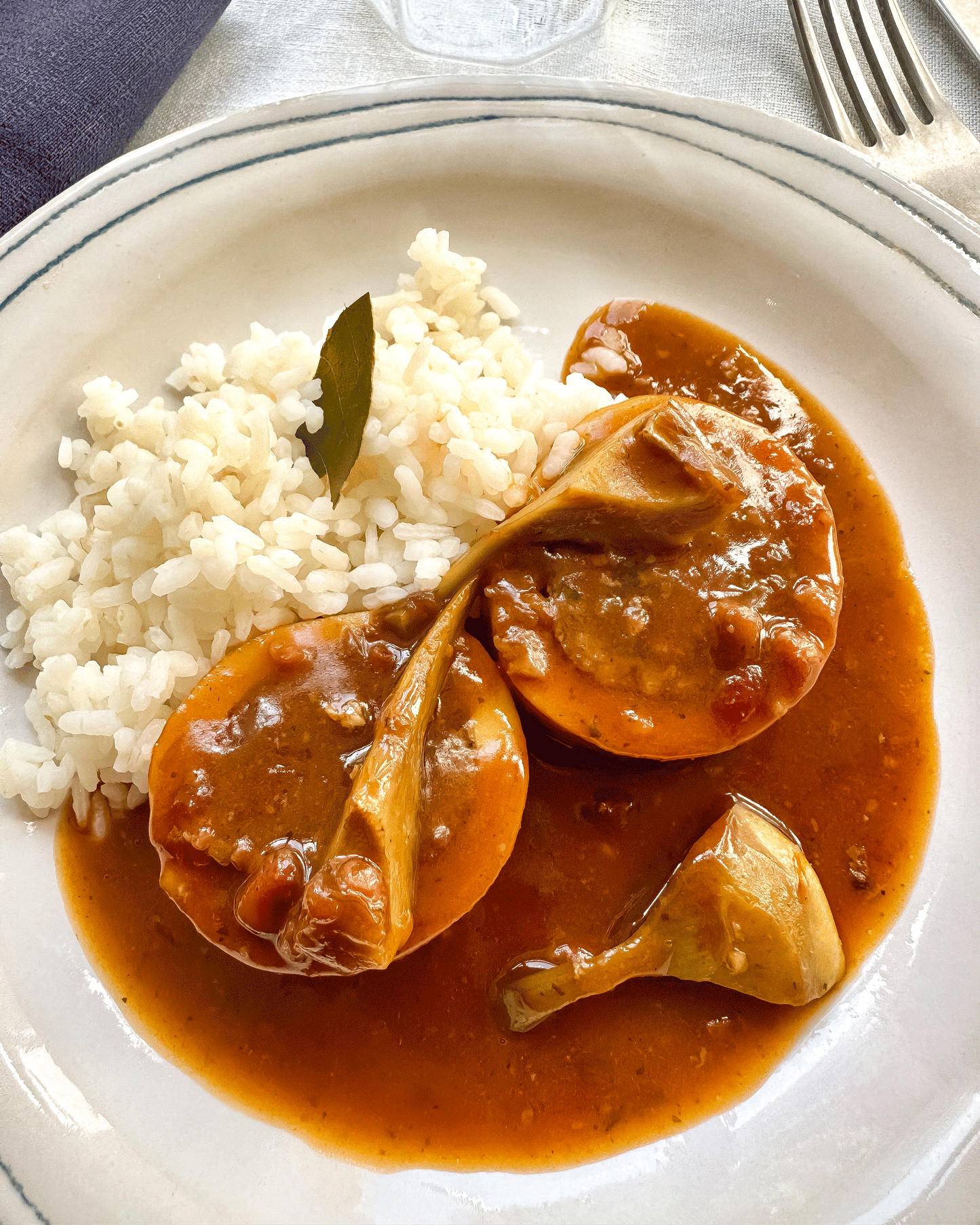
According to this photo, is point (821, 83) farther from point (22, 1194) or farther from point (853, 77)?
point (22, 1194)

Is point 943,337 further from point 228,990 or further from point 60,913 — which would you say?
point 60,913

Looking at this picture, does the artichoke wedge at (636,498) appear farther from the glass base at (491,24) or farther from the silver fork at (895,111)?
the glass base at (491,24)

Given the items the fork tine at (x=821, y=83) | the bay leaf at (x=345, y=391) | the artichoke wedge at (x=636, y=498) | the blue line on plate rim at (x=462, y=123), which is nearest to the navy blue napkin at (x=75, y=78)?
the blue line on plate rim at (x=462, y=123)

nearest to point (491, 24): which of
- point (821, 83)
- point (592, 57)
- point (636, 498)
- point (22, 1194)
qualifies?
point (592, 57)

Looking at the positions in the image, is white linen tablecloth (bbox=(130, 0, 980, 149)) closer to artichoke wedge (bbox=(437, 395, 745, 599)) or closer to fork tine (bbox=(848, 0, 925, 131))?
fork tine (bbox=(848, 0, 925, 131))

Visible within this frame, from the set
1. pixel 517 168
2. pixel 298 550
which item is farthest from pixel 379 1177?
pixel 517 168

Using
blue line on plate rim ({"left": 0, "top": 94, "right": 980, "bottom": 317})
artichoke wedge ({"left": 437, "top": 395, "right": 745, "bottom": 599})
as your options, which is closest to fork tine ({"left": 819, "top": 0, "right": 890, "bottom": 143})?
blue line on plate rim ({"left": 0, "top": 94, "right": 980, "bottom": 317})
